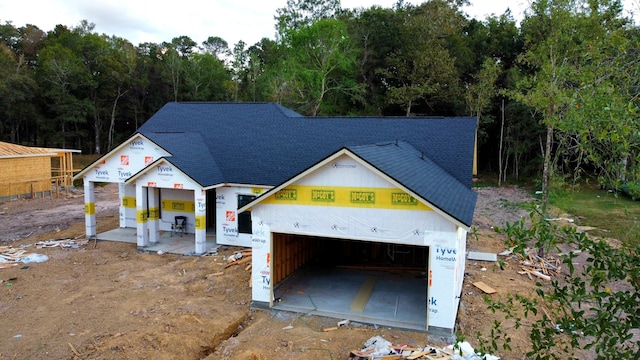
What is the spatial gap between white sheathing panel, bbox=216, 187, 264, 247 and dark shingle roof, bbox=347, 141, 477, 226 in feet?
22.6

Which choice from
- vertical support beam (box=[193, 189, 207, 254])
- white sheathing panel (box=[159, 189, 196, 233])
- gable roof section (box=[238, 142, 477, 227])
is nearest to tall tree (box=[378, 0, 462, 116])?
white sheathing panel (box=[159, 189, 196, 233])

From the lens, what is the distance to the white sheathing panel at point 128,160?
18.0 metres

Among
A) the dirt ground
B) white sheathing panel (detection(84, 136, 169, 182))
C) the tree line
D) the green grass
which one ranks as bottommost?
the dirt ground

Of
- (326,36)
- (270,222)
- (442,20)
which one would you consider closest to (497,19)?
(442,20)

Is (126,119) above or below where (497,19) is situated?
below

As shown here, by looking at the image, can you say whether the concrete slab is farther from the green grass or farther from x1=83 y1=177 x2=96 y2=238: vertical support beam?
the green grass

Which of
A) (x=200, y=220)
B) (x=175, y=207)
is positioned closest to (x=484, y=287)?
(x=200, y=220)

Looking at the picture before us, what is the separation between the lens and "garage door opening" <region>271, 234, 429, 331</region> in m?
11.3

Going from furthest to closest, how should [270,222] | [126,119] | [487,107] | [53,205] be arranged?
[126,119] → [487,107] → [53,205] → [270,222]

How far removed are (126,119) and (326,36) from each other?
1236 inches

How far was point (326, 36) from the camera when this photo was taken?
39.5 m

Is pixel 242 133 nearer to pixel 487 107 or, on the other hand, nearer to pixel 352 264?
pixel 352 264

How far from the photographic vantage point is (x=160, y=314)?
11.2 metres

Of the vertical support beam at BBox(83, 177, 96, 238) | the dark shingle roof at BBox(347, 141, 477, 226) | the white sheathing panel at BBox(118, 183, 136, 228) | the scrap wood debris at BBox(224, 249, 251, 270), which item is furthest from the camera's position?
the white sheathing panel at BBox(118, 183, 136, 228)
